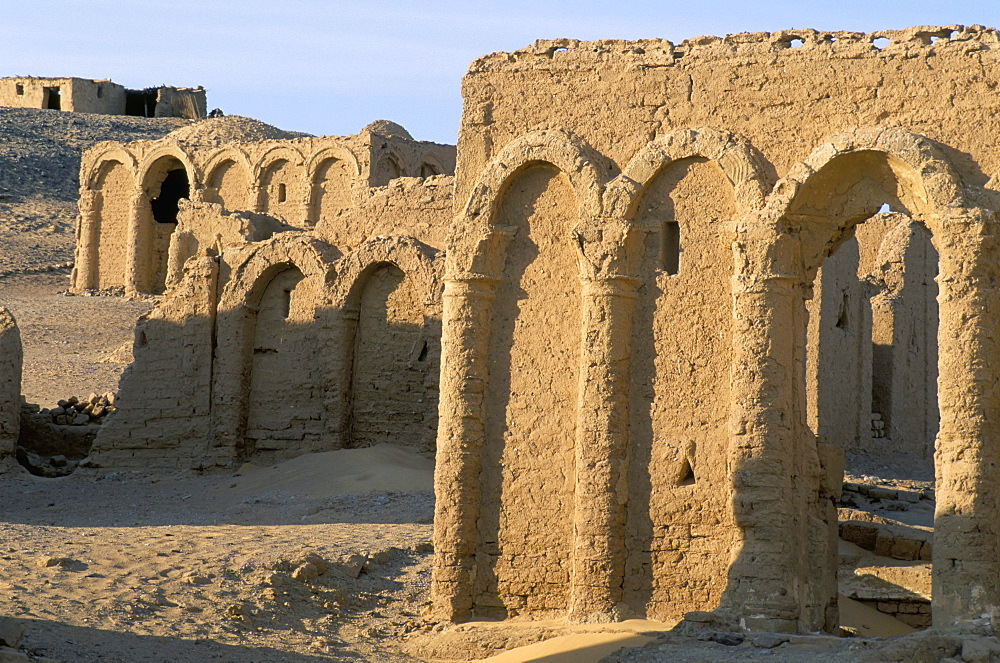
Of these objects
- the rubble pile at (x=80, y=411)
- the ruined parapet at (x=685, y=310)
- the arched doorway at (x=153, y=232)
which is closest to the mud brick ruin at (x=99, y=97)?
the arched doorway at (x=153, y=232)

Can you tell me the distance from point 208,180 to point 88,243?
372 cm

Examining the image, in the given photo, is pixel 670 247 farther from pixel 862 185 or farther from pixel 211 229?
pixel 211 229

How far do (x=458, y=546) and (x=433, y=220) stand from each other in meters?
8.44

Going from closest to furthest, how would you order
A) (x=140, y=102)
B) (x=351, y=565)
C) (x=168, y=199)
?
(x=351, y=565) < (x=168, y=199) < (x=140, y=102)

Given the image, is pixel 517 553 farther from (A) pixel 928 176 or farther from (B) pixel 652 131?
(A) pixel 928 176

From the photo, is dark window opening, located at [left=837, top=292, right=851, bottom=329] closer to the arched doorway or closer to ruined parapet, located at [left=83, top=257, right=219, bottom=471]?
ruined parapet, located at [left=83, top=257, right=219, bottom=471]

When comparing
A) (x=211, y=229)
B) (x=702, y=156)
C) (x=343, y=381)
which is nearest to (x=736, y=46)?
(x=702, y=156)

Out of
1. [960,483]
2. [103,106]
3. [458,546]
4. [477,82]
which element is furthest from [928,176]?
[103,106]

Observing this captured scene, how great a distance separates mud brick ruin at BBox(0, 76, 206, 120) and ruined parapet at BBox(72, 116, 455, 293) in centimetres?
1617

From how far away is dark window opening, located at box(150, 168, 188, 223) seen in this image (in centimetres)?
3559

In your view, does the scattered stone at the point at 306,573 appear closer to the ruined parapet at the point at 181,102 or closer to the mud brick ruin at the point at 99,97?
the mud brick ruin at the point at 99,97

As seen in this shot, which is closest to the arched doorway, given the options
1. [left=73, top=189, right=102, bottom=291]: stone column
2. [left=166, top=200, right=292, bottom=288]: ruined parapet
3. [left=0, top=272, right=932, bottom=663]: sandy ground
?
[left=73, top=189, right=102, bottom=291]: stone column

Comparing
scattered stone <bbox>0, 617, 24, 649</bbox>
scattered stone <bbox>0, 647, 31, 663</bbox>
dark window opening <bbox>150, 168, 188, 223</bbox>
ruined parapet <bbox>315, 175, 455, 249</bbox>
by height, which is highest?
dark window opening <bbox>150, 168, 188, 223</bbox>

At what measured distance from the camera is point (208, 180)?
111ft
